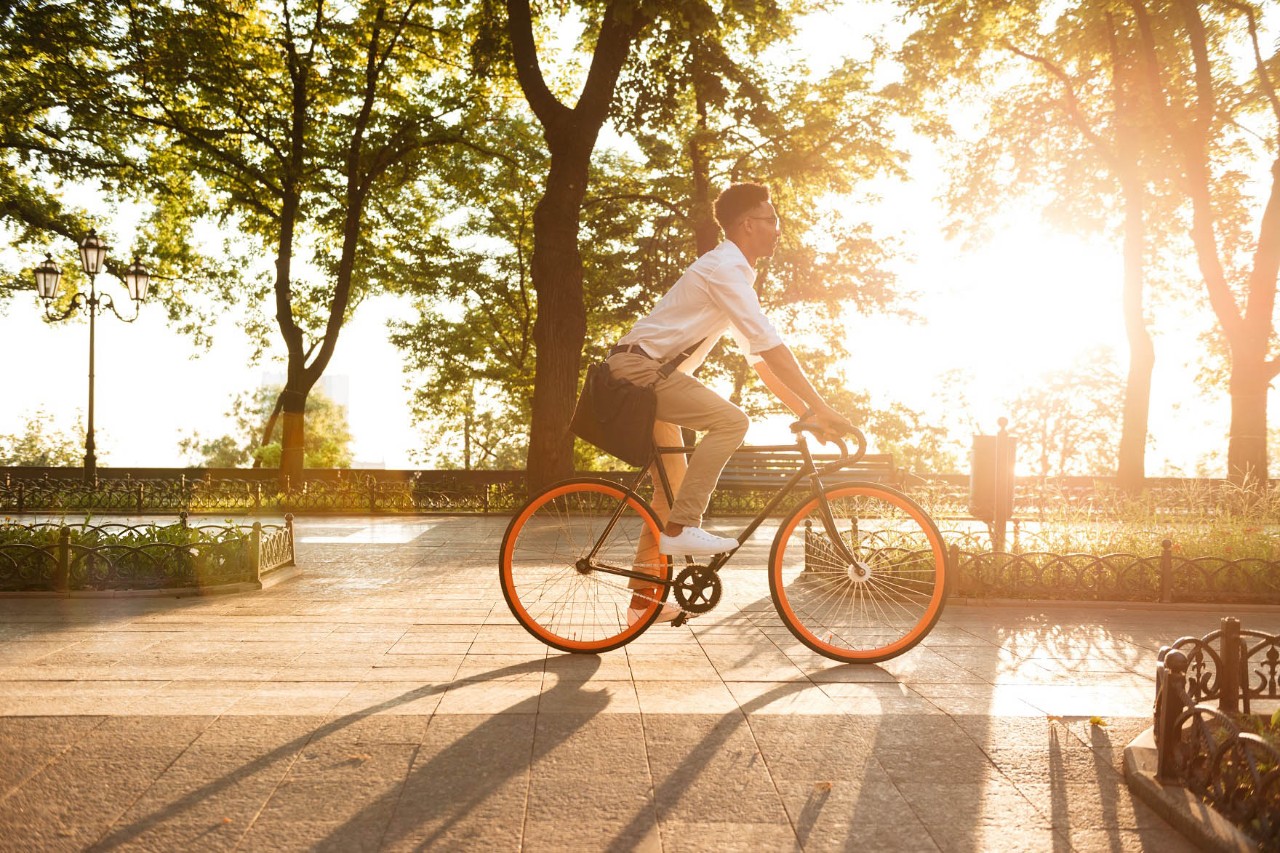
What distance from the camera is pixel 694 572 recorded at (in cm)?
490

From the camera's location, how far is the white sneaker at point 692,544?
15.8 ft

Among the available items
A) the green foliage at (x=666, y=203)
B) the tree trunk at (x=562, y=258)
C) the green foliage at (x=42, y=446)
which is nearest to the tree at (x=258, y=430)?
the green foliage at (x=42, y=446)

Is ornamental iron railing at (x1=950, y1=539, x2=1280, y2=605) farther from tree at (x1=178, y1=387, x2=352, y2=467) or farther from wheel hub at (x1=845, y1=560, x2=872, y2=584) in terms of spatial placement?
tree at (x1=178, y1=387, x2=352, y2=467)

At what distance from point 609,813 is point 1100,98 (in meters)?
24.5

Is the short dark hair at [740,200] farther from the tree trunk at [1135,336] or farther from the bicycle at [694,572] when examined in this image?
the tree trunk at [1135,336]

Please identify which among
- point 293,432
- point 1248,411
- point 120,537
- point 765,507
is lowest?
point 120,537

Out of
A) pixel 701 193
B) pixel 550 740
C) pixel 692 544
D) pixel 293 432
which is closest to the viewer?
pixel 550 740

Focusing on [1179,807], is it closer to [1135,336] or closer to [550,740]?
[550,740]

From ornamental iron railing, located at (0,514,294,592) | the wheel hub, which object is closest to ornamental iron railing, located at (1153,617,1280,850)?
the wheel hub

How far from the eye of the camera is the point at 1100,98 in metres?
23.4

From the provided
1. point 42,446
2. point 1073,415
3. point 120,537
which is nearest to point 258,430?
point 42,446

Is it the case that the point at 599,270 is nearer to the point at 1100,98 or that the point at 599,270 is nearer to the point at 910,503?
the point at 1100,98

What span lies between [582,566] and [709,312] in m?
1.40

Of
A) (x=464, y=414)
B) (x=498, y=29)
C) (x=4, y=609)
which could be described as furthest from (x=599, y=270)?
(x=4, y=609)
